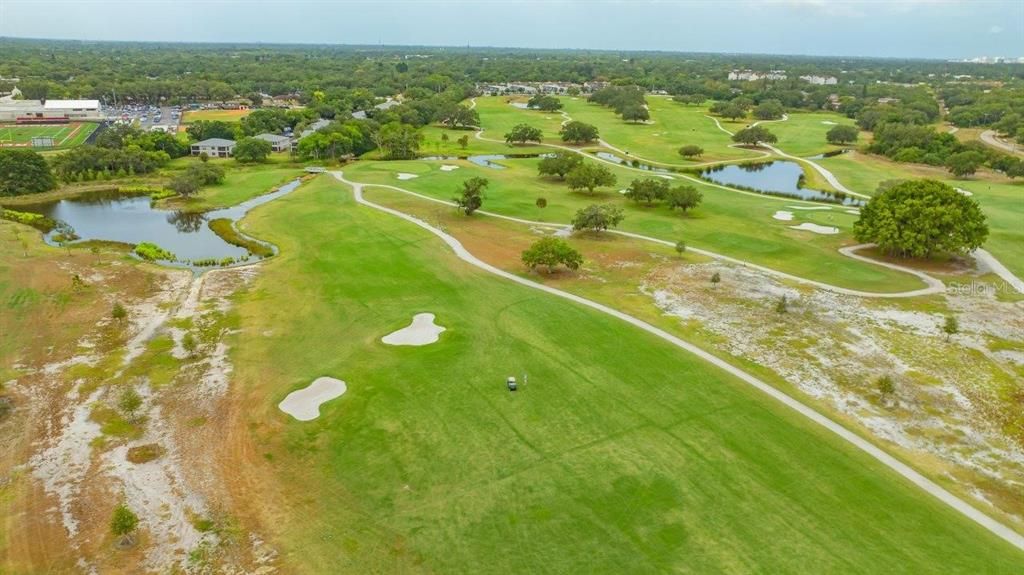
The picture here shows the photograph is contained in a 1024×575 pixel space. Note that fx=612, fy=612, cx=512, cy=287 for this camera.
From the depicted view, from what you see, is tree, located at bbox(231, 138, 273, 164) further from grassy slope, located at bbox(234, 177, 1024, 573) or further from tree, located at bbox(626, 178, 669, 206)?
grassy slope, located at bbox(234, 177, 1024, 573)

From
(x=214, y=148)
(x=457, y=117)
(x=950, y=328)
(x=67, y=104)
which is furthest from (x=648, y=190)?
(x=67, y=104)

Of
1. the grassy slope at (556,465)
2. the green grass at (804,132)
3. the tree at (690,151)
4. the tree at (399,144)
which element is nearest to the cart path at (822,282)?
the grassy slope at (556,465)

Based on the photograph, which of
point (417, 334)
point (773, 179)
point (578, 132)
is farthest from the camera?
point (578, 132)

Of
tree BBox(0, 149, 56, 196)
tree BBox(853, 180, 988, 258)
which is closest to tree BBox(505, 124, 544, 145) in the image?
tree BBox(853, 180, 988, 258)

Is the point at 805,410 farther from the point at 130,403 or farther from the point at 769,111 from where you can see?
the point at 769,111

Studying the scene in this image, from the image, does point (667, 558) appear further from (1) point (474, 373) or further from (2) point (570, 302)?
(2) point (570, 302)
